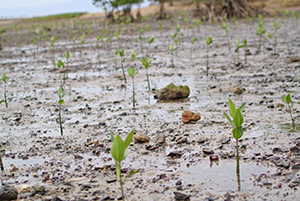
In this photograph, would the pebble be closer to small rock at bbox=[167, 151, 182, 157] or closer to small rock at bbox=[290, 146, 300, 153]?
small rock at bbox=[167, 151, 182, 157]

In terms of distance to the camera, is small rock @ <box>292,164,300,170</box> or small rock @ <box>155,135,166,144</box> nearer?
small rock @ <box>292,164,300,170</box>

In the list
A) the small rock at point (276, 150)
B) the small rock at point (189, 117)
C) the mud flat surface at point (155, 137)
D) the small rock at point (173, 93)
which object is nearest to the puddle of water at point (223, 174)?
the mud flat surface at point (155, 137)

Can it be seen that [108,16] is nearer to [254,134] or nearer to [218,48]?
[218,48]

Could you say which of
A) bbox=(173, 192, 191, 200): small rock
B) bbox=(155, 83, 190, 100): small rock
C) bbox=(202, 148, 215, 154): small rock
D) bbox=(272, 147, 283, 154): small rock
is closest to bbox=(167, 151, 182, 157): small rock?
bbox=(202, 148, 215, 154): small rock

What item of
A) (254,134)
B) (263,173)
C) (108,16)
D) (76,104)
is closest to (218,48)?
(76,104)

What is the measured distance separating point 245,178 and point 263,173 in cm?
16

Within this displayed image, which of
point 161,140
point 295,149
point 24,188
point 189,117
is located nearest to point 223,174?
point 295,149

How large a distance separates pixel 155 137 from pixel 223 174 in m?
1.04

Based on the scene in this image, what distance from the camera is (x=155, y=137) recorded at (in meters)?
3.40

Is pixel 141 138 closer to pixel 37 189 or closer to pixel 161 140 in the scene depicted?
pixel 161 140

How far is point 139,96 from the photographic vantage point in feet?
16.8

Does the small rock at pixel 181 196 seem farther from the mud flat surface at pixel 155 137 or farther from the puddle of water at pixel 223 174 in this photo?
the puddle of water at pixel 223 174

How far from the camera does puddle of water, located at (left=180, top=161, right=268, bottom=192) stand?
2.33 metres

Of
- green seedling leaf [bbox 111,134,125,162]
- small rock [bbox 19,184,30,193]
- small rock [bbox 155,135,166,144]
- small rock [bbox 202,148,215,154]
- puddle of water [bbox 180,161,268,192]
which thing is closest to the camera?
green seedling leaf [bbox 111,134,125,162]
